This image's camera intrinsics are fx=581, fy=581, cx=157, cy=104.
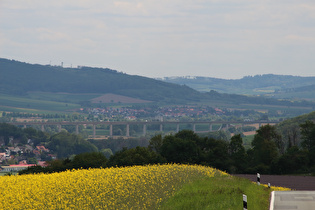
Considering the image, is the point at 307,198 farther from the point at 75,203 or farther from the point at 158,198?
the point at 75,203

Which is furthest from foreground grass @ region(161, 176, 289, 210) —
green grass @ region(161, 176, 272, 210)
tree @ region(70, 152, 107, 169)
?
tree @ region(70, 152, 107, 169)

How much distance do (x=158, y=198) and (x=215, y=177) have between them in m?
12.0

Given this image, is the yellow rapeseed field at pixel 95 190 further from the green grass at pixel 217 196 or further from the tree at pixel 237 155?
the tree at pixel 237 155

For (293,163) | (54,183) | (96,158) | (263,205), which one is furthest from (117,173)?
(293,163)

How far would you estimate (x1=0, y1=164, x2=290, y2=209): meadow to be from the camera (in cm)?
2988

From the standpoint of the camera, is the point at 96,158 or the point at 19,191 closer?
the point at 19,191

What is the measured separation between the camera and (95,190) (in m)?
33.3

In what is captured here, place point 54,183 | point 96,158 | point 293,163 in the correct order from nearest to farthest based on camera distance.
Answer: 1. point 54,183
2. point 96,158
3. point 293,163

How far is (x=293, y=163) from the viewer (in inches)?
3118

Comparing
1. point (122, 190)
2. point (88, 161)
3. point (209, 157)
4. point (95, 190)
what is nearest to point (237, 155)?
point (209, 157)

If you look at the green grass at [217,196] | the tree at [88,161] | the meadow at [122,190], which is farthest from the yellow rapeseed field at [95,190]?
the tree at [88,161]

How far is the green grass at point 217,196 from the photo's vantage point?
2961 cm

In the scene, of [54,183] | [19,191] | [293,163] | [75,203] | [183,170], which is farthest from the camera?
[293,163]

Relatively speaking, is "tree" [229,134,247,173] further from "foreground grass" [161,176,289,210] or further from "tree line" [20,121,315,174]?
"foreground grass" [161,176,289,210]
